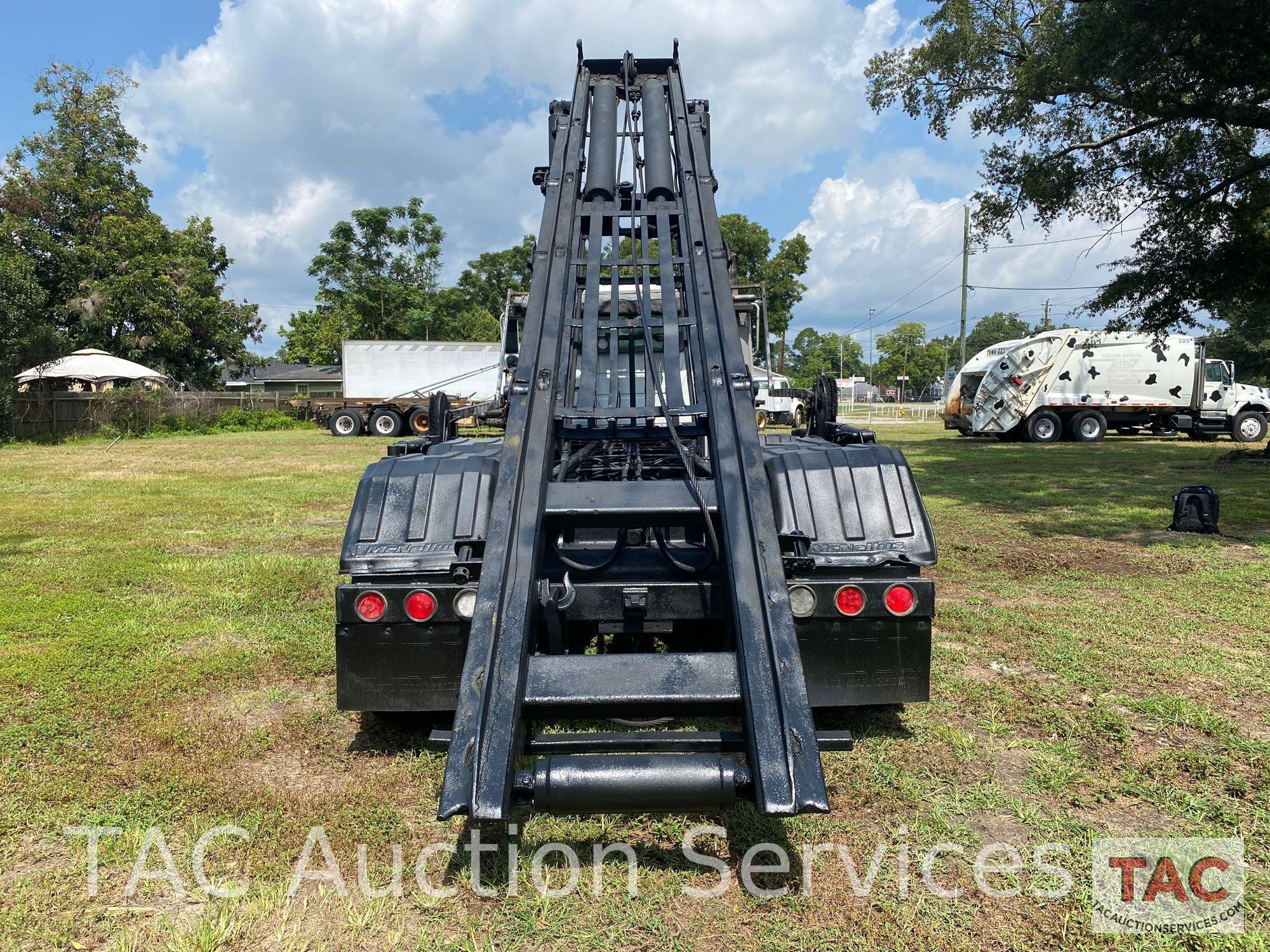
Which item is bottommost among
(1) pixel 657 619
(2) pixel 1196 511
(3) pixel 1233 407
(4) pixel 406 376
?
(2) pixel 1196 511

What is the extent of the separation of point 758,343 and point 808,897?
512cm

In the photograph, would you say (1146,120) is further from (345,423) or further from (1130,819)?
(345,423)

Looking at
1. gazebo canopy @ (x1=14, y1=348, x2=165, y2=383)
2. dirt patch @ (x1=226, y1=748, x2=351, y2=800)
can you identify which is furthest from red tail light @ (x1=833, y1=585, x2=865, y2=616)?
gazebo canopy @ (x1=14, y1=348, x2=165, y2=383)

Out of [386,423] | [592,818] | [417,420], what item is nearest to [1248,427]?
[417,420]

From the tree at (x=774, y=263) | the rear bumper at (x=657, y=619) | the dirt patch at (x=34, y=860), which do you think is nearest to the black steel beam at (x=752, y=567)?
the rear bumper at (x=657, y=619)

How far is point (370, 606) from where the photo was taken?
317 cm

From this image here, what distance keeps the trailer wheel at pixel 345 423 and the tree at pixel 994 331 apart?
10402cm

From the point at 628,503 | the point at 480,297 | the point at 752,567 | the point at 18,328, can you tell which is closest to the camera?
the point at 752,567

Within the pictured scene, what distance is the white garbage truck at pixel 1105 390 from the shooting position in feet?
72.4

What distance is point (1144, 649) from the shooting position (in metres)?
4.75

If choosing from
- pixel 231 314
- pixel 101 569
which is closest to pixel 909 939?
pixel 101 569

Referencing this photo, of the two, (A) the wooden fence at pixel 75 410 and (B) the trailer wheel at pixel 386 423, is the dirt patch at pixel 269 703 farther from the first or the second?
(A) the wooden fence at pixel 75 410

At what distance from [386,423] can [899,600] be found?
24.9m

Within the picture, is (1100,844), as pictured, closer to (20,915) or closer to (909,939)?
(909,939)
